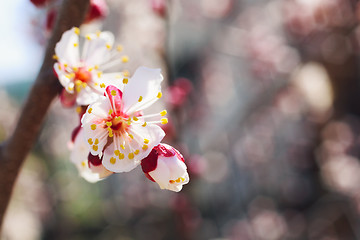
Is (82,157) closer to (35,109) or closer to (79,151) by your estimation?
(79,151)

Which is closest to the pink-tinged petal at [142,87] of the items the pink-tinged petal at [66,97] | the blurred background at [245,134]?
the pink-tinged petal at [66,97]

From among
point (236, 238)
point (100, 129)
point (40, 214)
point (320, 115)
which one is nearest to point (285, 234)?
point (236, 238)

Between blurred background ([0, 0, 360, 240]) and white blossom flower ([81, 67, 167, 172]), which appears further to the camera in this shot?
blurred background ([0, 0, 360, 240])

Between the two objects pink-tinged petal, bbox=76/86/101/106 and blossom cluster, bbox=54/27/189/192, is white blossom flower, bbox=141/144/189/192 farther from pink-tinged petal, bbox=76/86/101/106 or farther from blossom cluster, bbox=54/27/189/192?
pink-tinged petal, bbox=76/86/101/106

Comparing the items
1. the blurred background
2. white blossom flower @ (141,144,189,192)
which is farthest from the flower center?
the blurred background

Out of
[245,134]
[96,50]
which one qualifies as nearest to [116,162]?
[96,50]

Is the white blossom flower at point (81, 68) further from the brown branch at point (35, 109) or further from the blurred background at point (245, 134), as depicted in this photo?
the blurred background at point (245, 134)

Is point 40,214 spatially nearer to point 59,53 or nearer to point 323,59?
point 323,59
